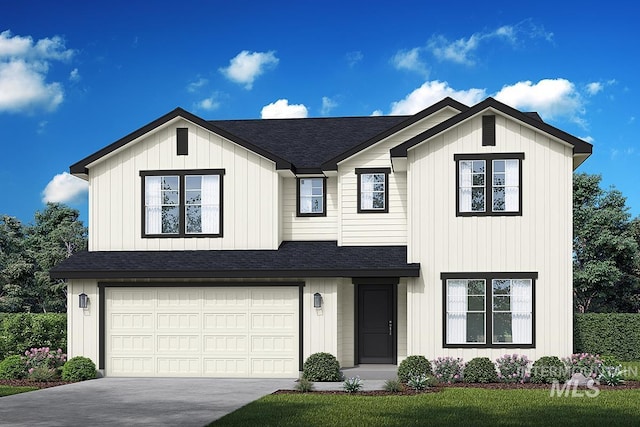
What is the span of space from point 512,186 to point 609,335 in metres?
8.74

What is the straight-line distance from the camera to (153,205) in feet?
80.4

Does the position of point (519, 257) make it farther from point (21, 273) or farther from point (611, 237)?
point (21, 273)

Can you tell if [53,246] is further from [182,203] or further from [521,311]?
[521,311]

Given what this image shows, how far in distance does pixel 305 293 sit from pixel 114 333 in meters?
5.73

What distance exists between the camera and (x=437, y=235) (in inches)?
873

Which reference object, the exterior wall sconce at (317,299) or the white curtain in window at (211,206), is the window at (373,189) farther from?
the white curtain in window at (211,206)

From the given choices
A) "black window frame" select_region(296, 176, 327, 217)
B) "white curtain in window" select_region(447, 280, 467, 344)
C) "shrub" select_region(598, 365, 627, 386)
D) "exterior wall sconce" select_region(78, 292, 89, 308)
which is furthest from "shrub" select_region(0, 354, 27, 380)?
"shrub" select_region(598, 365, 627, 386)

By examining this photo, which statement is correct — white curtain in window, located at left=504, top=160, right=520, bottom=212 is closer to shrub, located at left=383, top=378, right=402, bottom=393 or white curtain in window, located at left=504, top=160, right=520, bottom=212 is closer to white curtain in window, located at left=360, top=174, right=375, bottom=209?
white curtain in window, located at left=360, top=174, right=375, bottom=209

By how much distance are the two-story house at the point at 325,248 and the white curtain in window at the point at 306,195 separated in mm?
44

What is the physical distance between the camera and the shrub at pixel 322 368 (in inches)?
840

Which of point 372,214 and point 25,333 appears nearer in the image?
point 372,214

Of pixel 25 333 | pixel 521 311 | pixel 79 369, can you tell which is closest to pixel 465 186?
pixel 521 311

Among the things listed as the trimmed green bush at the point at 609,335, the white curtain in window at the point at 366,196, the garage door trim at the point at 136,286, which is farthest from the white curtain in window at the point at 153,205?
the trimmed green bush at the point at 609,335

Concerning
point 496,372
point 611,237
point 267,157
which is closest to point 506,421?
point 496,372
